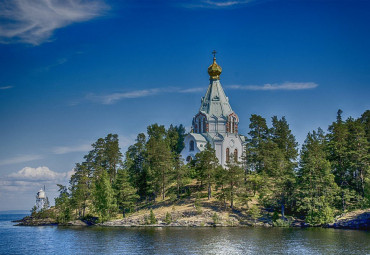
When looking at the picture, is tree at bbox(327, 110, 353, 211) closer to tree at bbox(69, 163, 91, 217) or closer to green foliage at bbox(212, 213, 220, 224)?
green foliage at bbox(212, 213, 220, 224)

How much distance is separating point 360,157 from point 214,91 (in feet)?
115

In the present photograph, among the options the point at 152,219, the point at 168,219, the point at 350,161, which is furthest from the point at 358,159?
the point at 152,219

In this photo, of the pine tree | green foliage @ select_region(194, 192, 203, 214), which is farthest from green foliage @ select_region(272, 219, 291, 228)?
green foliage @ select_region(194, 192, 203, 214)

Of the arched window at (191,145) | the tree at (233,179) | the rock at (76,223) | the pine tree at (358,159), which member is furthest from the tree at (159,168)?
the pine tree at (358,159)

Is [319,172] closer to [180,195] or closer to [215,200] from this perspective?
[215,200]

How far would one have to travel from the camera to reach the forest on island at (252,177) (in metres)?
63.5

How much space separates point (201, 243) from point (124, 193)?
3111 centimetres

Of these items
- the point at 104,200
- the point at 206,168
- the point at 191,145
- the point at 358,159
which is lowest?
the point at 104,200

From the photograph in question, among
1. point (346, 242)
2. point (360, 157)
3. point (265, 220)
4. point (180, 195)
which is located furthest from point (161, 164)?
point (346, 242)

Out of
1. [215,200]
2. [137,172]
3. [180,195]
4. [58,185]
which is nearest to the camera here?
[215,200]

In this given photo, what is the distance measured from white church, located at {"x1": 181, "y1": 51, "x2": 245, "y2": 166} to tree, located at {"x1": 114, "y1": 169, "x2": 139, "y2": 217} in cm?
1650

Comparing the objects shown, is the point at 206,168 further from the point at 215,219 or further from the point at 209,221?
the point at 215,219

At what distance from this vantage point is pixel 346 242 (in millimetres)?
43125

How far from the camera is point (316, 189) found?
6288 centimetres
